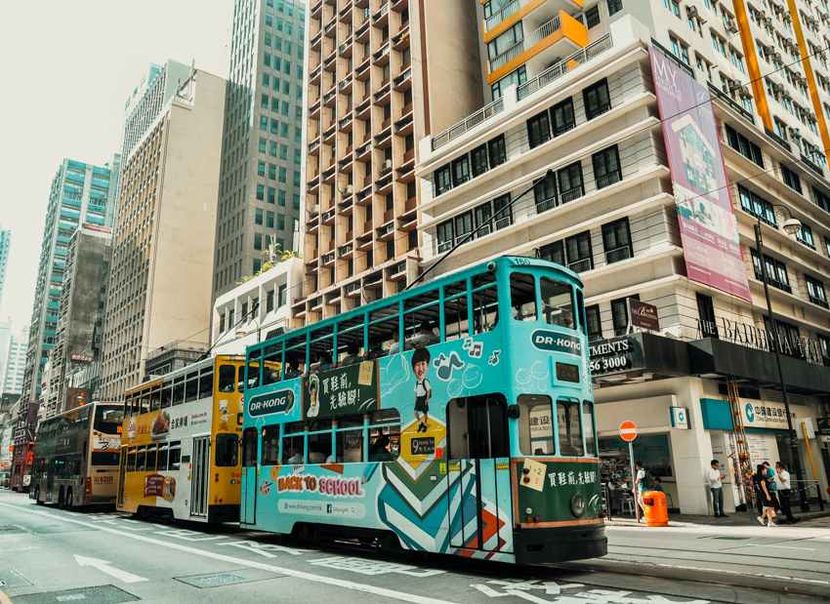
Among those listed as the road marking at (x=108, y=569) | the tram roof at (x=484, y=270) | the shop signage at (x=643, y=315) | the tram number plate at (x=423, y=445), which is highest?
the shop signage at (x=643, y=315)

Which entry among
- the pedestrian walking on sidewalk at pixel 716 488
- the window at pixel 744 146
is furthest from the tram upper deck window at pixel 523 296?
the window at pixel 744 146

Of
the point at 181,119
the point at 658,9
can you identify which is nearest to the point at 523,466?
the point at 658,9

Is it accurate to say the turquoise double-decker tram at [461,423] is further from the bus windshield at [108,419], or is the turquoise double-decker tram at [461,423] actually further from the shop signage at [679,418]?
the bus windshield at [108,419]

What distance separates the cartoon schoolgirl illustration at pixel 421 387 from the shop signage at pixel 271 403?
4.13 meters

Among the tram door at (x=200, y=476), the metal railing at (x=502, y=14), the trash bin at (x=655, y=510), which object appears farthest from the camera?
the metal railing at (x=502, y=14)

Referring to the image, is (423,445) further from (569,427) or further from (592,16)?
(592,16)

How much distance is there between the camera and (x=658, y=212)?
81.7 ft

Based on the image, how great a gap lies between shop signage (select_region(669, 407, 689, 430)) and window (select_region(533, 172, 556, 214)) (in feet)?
36.0

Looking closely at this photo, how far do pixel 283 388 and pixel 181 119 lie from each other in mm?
79903

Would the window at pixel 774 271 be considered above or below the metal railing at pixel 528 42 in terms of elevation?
below

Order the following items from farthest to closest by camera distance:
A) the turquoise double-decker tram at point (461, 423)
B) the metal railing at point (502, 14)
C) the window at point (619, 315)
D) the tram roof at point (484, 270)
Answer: the metal railing at point (502, 14)
the window at point (619, 315)
the tram roof at point (484, 270)
the turquoise double-decker tram at point (461, 423)

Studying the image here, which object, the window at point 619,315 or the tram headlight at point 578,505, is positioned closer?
the tram headlight at point 578,505

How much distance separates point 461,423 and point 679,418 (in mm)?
15121

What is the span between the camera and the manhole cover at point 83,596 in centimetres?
803
